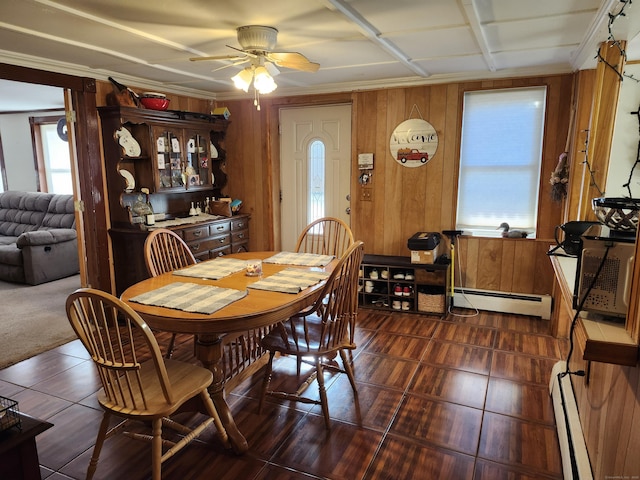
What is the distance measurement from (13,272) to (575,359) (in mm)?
5920

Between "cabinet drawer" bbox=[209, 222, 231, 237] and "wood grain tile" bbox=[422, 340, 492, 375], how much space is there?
2.42 m

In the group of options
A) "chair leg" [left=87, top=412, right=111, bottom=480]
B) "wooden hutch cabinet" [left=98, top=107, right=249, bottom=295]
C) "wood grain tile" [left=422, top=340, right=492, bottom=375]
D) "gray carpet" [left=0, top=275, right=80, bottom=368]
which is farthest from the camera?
"wooden hutch cabinet" [left=98, top=107, right=249, bottom=295]

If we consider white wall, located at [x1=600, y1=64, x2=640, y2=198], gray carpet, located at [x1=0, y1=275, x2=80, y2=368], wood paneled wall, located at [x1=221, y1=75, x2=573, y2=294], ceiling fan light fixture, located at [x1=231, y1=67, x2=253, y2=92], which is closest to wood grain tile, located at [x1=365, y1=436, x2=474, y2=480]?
white wall, located at [x1=600, y1=64, x2=640, y2=198]

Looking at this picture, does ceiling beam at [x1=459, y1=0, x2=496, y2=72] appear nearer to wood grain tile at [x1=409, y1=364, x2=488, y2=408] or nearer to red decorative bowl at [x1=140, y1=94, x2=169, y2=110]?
wood grain tile at [x1=409, y1=364, x2=488, y2=408]

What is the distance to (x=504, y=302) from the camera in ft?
13.5

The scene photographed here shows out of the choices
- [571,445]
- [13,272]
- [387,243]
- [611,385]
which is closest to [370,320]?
[387,243]

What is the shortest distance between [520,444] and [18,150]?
785cm

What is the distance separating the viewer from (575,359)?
8.08 ft

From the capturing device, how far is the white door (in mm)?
4684

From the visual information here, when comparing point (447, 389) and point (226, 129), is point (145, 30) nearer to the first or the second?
point (226, 129)

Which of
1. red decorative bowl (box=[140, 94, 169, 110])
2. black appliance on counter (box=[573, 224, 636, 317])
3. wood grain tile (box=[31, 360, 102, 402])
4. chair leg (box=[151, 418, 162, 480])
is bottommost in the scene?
wood grain tile (box=[31, 360, 102, 402])

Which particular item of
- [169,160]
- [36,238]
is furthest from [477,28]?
[36,238]

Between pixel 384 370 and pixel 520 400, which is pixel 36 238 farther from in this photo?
pixel 520 400

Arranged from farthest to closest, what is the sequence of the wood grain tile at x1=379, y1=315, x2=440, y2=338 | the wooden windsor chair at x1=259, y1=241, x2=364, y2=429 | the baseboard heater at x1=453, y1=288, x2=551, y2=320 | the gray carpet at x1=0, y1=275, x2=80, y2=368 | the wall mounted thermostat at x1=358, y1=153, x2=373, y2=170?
1. the wall mounted thermostat at x1=358, y1=153, x2=373, y2=170
2. the baseboard heater at x1=453, y1=288, x2=551, y2=320
3. the wood grain tile at x1=379, y1=315, x2=440, y2=338
4. the gray carpet at x1=0, y1=275, x2=80, y2=368
5. the wooden windsor chair at x1=259, y1=241, x2=364, y2=429
